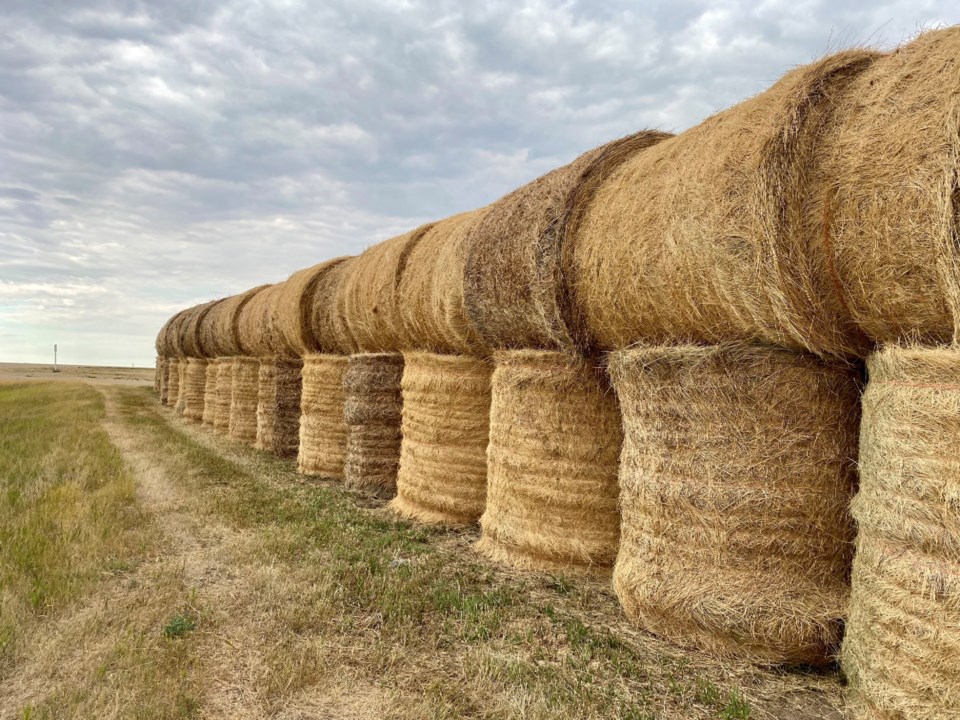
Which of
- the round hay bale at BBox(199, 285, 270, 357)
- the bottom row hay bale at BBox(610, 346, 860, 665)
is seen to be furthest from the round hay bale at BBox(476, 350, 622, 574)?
the round hay bale at BBox(199, 285, 270, 357)

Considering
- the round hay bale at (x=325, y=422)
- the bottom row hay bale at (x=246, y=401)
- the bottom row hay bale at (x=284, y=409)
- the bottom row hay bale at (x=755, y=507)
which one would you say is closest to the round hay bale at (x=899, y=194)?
the bottom row hay bale at (x=755, y=507)

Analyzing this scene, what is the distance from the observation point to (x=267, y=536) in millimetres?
6645

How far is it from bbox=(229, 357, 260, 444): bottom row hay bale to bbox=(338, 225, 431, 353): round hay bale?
20.0ft

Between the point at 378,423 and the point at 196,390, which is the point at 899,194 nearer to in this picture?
the point at 378,423

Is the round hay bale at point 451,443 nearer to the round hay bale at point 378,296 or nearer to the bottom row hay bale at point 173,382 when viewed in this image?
the round hay bale at point 378,296

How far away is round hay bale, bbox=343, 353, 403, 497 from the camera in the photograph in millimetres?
9531

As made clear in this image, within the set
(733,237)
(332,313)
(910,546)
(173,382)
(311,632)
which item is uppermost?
(332,313)

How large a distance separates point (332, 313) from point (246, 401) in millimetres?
5890

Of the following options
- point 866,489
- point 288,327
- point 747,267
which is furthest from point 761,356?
point 288,327

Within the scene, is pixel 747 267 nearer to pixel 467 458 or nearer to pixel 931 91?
pixel 931 91

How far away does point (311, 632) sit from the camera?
14.3ft

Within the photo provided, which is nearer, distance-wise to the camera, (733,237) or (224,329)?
(733,237)

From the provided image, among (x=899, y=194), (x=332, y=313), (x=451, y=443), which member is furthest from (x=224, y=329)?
(x=899, y=194)

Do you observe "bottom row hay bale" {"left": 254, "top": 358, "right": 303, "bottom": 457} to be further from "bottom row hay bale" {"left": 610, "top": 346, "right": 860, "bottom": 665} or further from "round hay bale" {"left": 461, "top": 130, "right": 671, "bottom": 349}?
"bottom row hay bale" {"left": 610, "top": 346, "right": 860, "bottom": 665}
